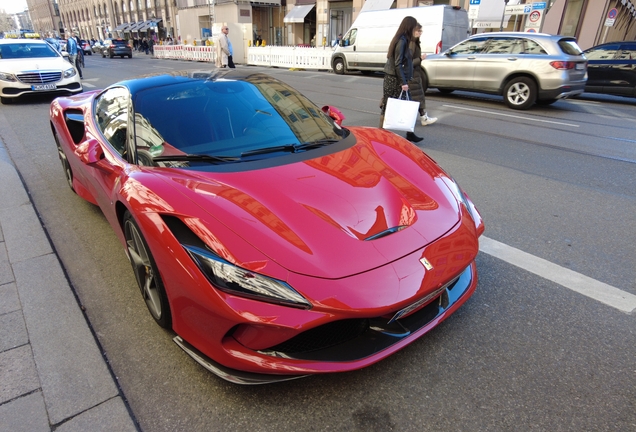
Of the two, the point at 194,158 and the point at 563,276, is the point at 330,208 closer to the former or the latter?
the point at 194,158

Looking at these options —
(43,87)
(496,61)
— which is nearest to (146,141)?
(43,87)

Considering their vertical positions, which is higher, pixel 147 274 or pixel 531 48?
pixel 531 48

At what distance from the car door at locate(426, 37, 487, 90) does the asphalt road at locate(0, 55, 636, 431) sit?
22.3 feet

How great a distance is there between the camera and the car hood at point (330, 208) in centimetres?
175

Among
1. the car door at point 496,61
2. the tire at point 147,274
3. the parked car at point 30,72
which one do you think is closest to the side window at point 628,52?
the car door at point 496,61

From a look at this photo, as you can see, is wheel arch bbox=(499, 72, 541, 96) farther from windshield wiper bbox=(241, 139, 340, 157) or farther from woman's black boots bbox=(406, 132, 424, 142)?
windshield wiper bbox=(241, 139, 340, 157)

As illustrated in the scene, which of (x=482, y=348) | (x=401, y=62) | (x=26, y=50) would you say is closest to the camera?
(x=482, y=348)

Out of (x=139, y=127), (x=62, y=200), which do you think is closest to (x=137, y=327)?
(x=139, y=127)

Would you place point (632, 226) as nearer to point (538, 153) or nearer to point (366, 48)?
point (538, 153)

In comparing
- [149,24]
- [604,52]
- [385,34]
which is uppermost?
[149,24]

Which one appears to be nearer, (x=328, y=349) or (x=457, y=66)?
(x=328, y=349)

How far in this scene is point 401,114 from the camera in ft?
19.4

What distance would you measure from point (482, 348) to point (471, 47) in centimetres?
1032

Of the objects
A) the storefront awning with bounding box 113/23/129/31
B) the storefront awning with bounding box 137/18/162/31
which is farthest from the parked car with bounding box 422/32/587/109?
the storefront awning with bounding box 113/23/129/31
